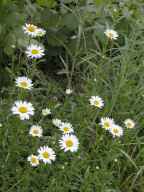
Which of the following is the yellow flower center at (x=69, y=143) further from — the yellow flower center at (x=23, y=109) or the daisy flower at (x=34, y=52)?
the daisy flower at (x=34, y=52)

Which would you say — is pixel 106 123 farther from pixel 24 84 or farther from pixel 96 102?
pixel 24 84

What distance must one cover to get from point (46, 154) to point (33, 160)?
71 millimetres

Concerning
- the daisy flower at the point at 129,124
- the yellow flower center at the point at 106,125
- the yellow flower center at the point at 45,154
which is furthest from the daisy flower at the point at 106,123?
the yellow flower center at the point at 45,154

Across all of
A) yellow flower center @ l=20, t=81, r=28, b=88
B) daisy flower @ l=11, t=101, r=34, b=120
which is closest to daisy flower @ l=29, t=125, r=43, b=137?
daisy flower @ l=11, t=101, r=34, b=120

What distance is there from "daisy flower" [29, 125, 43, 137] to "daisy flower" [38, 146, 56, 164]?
0.09 meters

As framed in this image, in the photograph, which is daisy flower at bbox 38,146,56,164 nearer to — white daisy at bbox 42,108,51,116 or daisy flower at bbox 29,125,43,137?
daisy flower at bbox 29,125,43,137

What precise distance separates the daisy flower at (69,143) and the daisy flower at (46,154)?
6 cm

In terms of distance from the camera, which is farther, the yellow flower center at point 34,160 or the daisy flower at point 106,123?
the daisy flower at point 106,123

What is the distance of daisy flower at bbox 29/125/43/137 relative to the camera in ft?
8.62

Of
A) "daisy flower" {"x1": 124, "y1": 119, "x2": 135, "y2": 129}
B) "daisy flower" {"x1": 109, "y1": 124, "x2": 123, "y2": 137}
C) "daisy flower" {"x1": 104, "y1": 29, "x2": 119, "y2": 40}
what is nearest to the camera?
"daisy flower" {"x1": 109, "y1": 124, "x2": 123, "y2": 137}

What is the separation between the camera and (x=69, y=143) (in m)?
2.57

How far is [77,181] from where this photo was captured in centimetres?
269

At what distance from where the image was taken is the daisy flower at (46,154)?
2484 millimetres

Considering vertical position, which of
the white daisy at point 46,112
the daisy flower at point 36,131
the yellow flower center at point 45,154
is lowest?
the yellow flower center at point 45,154
